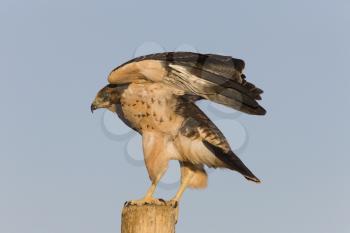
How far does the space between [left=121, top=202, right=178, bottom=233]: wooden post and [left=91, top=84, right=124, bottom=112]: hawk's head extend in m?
3.51

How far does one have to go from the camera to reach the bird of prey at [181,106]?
888 centimetres

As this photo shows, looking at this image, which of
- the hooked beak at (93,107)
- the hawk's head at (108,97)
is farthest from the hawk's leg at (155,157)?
the hooked beak at (93,107)

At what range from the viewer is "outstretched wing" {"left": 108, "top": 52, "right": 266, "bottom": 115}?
8758mm

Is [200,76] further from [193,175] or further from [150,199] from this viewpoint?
[150,199]

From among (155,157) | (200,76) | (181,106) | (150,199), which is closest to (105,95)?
(181,106)

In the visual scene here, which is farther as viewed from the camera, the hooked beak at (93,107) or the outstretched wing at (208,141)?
the hooked beak at (93,107)

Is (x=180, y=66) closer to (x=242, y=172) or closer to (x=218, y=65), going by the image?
(x=218, y=65)

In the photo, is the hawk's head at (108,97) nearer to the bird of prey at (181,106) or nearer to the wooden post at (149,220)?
the bird of prey at (181,106)

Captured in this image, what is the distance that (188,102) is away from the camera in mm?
9641

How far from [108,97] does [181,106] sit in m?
1.36

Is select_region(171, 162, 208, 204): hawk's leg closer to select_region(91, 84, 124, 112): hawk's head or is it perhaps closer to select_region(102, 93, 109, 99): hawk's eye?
select_region(91, 84, 124, 112): hawk's head

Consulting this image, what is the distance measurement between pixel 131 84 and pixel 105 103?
0.81 meters

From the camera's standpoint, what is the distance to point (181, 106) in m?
9.49

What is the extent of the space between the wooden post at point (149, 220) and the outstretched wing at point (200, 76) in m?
2.45
